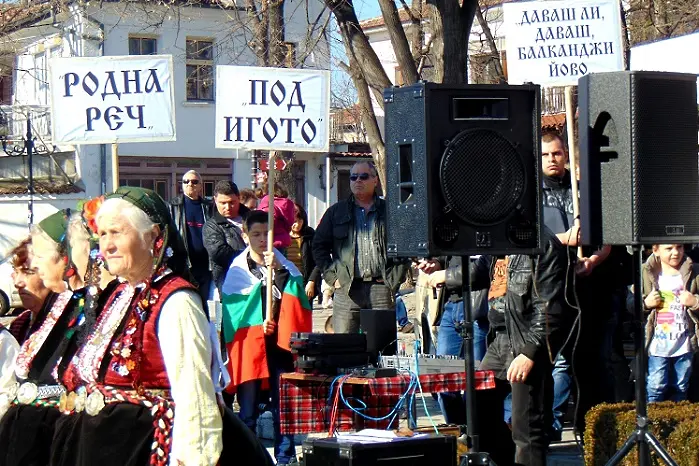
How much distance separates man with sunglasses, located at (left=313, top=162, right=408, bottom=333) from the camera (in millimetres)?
8781

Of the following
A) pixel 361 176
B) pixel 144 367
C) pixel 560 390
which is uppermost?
pixel 361 176

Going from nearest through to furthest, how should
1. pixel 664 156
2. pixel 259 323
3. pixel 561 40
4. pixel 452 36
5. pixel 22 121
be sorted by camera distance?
pixel 664 156
pixel 259 323
pixel 561 40
pixel 452 36
pixel 22 121

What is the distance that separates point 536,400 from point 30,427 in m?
3.04

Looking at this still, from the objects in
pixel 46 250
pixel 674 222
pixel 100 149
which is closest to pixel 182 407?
pixel 46 250

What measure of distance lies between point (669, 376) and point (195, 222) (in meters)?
4.30

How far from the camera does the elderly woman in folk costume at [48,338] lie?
453 centimetres

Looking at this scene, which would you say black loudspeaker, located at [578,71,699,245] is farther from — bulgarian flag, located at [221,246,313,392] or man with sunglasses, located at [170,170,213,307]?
man with sunglasses, located at [170,170,213,307]

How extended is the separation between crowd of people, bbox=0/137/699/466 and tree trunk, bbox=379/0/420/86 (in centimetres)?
199

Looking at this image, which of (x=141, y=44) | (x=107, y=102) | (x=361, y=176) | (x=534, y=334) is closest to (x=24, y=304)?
(x=534, y=334)

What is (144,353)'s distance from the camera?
412 centimetres

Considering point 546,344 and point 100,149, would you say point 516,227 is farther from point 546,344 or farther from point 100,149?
point 100,149

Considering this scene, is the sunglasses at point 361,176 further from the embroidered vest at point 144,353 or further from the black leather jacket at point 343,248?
the embroidered vest at point 144,353

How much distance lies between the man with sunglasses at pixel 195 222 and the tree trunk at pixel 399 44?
3.34m

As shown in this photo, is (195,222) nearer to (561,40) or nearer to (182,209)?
(182,209)
